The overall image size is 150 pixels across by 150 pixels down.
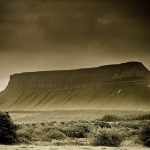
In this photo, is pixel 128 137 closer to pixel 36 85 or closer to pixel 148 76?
pixel 148 76

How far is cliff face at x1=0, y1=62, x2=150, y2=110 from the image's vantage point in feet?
473

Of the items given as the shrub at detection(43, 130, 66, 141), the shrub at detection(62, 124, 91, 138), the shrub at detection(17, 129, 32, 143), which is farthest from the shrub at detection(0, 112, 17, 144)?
Result: the shrub at detection(62, 124, 91, 138)

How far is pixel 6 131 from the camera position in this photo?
26156 millimetres

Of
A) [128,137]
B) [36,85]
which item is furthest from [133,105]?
[128,137]

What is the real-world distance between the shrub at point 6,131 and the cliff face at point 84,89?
4322 inches

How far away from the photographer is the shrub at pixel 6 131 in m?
25.6

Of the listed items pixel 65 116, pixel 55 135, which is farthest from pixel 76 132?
pixel 65 116

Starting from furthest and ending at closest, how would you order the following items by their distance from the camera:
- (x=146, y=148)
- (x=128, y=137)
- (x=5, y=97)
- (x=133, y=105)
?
1. (x=5, y=97)
2. (x=133, y=105)
3. (x=128, y=137)
4. (x=146, y=148)

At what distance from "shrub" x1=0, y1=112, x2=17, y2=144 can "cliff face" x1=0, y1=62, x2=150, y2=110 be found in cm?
10978

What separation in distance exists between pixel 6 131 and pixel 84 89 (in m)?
129

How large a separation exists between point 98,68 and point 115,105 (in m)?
24.5

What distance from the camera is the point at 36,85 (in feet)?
556

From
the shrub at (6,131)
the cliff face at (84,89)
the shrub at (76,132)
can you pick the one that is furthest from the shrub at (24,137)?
the cliff face at (84,89)

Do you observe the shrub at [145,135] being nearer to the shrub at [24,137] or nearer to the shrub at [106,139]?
the shrub at [106,139]
